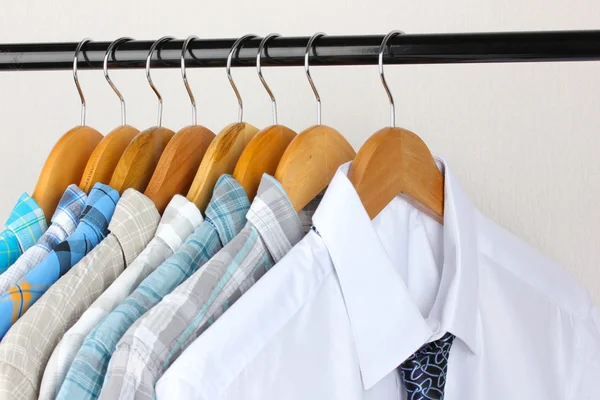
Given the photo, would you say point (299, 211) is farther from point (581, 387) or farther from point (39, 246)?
point (581, 387)

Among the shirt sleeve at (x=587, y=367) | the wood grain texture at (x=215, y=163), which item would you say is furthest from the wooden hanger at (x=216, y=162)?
the shirt sleeve at (x=587, y=367)

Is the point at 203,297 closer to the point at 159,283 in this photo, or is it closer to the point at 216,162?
the point at 159,283

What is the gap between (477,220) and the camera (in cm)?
85

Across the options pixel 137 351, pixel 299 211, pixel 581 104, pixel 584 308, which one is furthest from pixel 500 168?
pixel 137 351

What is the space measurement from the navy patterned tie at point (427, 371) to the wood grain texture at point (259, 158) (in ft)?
0.78

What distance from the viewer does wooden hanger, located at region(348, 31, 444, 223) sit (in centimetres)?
77

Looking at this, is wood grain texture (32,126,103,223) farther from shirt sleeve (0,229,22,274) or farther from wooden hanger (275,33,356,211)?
wooden hanger (275,33,356,211)

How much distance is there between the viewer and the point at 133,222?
77 cm

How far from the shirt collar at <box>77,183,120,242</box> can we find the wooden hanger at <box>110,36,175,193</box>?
0.02m

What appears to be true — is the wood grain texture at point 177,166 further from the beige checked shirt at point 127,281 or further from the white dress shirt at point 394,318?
the white dress shirt at point 394,318

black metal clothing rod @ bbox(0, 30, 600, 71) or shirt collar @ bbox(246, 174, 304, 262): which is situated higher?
black metal clothing rod @ bbox(0, 30, 600, 71)

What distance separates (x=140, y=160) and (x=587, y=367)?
0.54 metres

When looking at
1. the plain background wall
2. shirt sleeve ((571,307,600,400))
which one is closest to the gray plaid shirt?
shirt sleeve ((571,307,600,400))

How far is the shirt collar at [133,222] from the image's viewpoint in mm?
758
